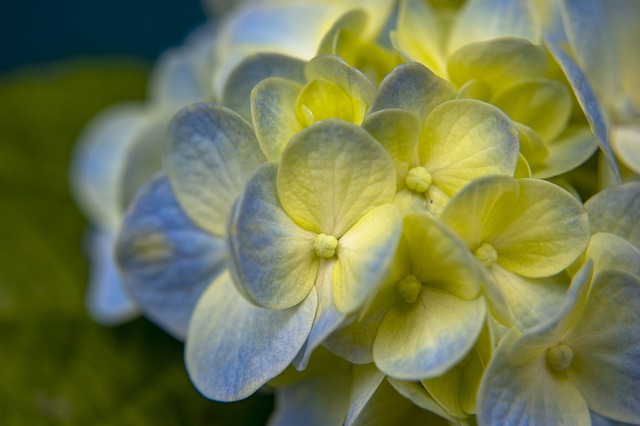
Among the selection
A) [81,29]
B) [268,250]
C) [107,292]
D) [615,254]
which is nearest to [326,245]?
[268,250]

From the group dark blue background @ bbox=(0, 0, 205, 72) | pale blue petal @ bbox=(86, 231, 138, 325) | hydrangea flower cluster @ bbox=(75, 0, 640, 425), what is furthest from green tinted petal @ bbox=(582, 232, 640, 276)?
dark blue background @ bbox=(0, 0, 205, 72)

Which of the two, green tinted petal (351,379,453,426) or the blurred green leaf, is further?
the blurred green leaf

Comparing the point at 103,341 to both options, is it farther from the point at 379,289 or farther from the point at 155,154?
the point at 379,289

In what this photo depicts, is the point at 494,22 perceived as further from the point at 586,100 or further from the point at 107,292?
the point at 107,292

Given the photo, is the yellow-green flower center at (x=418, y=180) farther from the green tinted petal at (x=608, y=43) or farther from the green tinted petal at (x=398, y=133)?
the green tinted petal at (x=608, y=43)

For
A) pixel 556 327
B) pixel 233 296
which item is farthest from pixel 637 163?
pixel 233 296

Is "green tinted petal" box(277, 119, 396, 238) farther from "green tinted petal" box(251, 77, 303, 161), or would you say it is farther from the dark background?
the dark background

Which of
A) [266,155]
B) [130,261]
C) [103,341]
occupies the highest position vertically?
[266,155]
